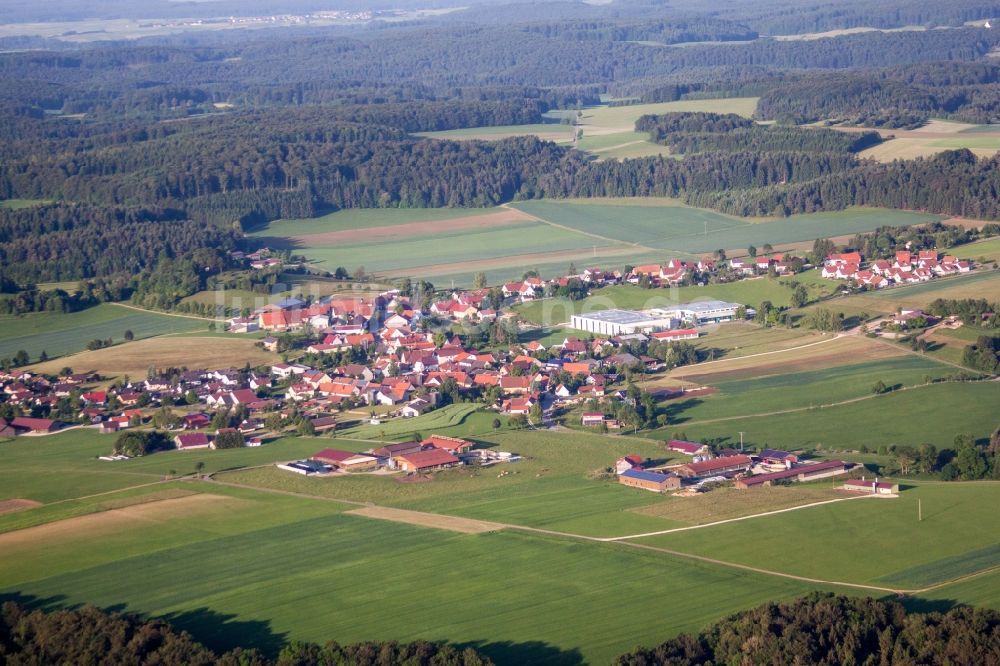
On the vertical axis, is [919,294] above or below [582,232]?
above

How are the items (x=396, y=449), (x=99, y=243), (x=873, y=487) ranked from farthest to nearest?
(x=99, y=243), (x=396, y=449), (x=873, y=487)

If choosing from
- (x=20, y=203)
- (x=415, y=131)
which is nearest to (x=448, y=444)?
(x=20, y=203)

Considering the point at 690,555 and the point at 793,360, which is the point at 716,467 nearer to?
the point at 690,555

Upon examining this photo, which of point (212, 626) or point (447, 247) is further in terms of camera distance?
point (447, 247)

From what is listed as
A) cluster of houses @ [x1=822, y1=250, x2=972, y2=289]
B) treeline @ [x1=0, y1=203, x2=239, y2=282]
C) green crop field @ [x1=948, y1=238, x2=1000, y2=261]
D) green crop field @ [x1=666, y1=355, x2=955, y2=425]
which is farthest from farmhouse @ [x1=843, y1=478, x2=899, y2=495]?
treeline @ [x1=0, y1=203, x2=239, y2=282]

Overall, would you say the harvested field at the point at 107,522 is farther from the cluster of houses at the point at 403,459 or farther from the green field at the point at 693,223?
the green field at the point at 693,223

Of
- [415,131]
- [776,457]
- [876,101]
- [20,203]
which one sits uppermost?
[876,101]
